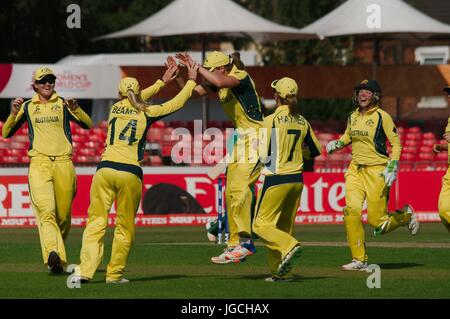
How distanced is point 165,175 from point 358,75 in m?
9.44

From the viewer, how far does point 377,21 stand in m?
35.2

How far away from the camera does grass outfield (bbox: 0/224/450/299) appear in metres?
13.9

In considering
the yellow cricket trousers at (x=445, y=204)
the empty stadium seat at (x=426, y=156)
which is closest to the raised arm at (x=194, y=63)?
the yellow cricket trousers at (x=445, y=204)

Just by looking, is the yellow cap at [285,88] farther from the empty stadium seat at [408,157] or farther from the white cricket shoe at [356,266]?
the empty stadium seat at [408,157]

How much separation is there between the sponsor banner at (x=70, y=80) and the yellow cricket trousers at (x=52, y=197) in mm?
18862

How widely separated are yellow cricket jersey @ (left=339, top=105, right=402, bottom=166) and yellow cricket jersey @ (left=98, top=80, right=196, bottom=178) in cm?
346

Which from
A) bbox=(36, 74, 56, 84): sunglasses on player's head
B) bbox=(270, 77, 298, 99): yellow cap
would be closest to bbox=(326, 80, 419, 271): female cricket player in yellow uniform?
bbox=(270, 77, 298, 99): yellow cap

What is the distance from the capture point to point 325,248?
2022 cm

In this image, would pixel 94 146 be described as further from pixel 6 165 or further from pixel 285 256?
pixel 285 256

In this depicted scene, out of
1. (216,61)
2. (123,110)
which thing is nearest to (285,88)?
(216,61)

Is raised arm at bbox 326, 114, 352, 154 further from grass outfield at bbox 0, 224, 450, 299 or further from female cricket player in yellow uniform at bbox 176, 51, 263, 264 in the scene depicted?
grass outfield at bbox 0, 224, 450, 299

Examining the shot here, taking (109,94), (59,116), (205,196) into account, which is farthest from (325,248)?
(109,94)
